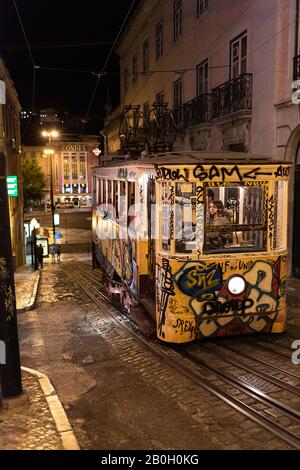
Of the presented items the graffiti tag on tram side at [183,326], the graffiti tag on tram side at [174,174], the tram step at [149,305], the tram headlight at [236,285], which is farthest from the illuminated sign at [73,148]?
the graffiti tag on tram side at [183,326]

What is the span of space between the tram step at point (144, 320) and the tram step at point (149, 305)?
0.35 feet

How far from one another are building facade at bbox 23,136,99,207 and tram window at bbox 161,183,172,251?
73709 mm

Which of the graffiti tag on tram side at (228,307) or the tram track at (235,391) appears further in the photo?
the graffiti tag on tram side at (228,307)

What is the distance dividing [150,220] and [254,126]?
8147 millimetres

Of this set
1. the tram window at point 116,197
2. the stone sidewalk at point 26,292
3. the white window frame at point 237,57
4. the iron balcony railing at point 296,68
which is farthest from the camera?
the white window frame at point 237,57

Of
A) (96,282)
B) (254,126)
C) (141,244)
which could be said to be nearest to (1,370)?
(141,244)

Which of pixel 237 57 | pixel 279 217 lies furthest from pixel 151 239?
pixel 237 57

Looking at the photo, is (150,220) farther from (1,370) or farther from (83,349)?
(1,370)

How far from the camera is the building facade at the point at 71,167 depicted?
80562mm

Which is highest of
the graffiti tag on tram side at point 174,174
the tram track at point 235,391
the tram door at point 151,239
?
the graffiti tag on tram side at point 174,174

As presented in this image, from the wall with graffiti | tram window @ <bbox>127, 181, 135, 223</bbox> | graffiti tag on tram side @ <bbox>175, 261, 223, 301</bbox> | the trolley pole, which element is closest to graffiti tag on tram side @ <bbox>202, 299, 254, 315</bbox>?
the wall with graffiti

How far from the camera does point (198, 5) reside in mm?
20797

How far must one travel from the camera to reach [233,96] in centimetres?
1694

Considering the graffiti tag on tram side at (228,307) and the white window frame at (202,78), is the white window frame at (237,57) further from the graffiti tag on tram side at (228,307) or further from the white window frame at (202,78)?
the graffiti tag on tram side at (228,307)
